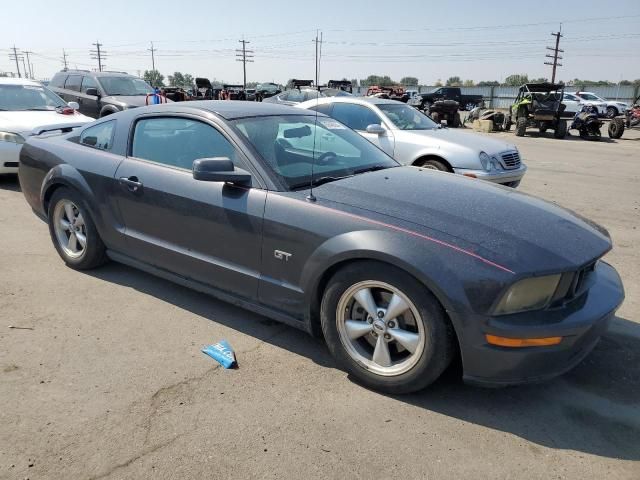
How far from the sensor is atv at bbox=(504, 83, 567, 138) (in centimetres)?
1981

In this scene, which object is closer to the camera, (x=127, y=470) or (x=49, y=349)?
(x=127, y=470)

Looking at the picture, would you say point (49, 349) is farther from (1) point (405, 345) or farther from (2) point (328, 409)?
(1) point (405, 345)

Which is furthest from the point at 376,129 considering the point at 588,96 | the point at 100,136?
the point at 588,96

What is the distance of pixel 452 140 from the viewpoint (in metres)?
7.62

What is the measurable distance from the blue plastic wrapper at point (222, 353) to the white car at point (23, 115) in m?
5.82

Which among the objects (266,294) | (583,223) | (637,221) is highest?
(583,223)

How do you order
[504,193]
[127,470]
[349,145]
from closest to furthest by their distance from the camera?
1. [127,470]
2. [504,193]
3. [349,145]

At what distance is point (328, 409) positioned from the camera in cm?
277

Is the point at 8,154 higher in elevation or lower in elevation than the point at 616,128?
higher

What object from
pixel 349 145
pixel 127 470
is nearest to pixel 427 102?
pixel 349 145

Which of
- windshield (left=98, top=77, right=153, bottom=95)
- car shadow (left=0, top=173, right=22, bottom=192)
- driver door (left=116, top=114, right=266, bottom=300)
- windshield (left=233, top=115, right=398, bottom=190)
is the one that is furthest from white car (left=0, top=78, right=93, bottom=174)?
windshield (left=233, top=115, right=398, bottom=190)

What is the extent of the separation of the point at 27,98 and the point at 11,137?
1.77 meters

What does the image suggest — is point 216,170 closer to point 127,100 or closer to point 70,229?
point 70,229

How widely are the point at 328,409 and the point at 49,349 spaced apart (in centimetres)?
186
